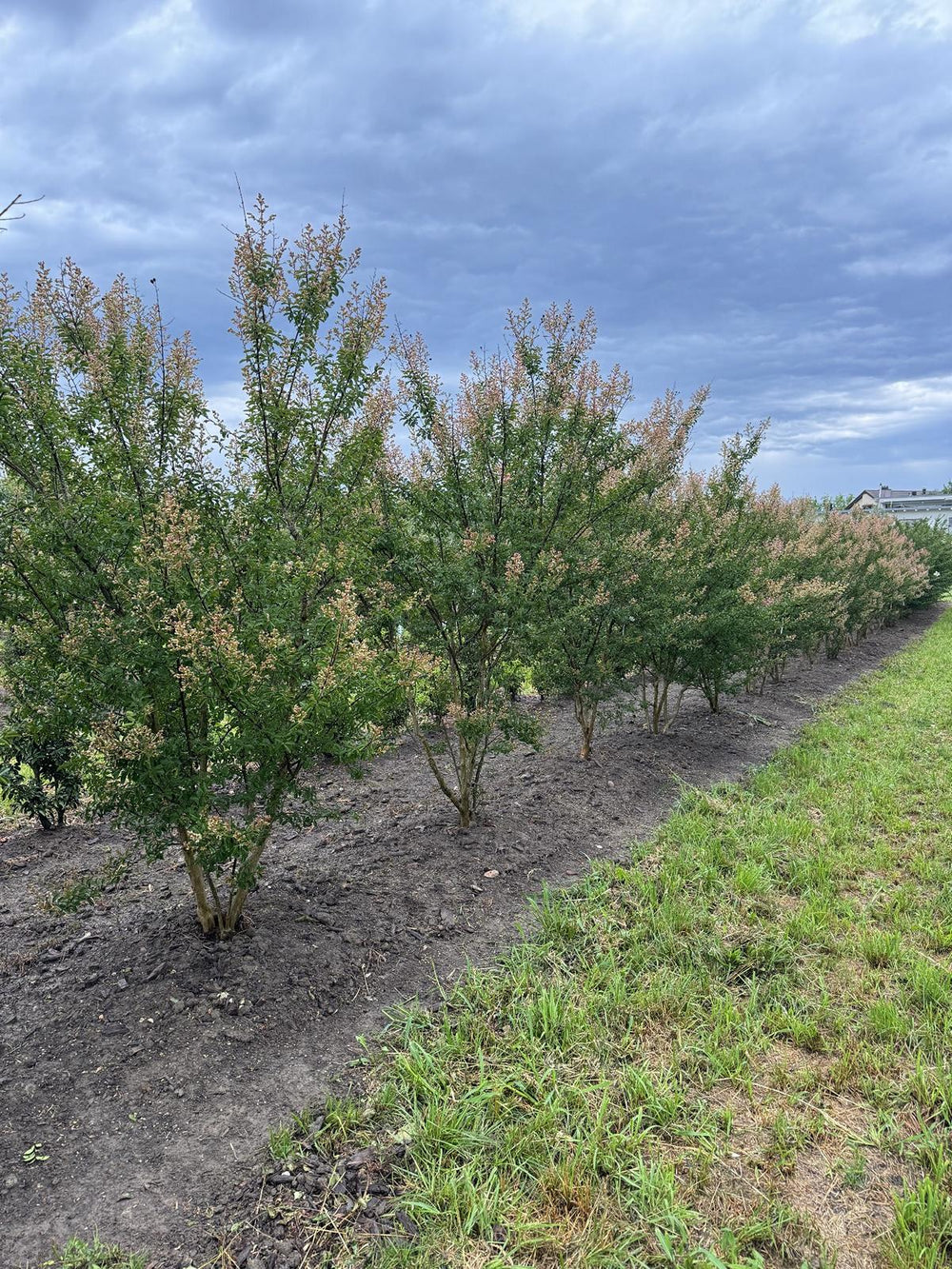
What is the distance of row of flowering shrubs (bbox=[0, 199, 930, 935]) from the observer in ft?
10.3

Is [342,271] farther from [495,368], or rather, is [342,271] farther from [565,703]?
[565,703]

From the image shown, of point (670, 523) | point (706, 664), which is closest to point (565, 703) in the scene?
point (706, 664)

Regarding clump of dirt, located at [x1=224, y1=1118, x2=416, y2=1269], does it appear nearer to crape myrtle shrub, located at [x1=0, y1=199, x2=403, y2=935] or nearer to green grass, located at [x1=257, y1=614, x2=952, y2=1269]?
green grass, located at [x1=257, y1=614, x2=952, y2=1269]

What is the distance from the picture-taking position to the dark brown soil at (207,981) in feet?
8.30

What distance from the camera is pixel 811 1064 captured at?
3100 mm

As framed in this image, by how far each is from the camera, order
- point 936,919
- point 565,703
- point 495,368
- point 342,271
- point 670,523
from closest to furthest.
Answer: point 342,271
point 936,919
point 495,368
point 670,523
point 565,703

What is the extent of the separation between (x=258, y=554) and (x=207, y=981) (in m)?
2.15

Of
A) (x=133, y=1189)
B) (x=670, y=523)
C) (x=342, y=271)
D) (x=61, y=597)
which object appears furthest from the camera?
(x=670, y=523)

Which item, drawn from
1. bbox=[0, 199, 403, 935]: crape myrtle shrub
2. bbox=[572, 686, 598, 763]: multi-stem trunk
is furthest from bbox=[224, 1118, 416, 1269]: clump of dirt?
bbox=[572, 686, 598, 763]: multi-stem trunk

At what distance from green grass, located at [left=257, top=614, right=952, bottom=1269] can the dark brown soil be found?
0.36 m

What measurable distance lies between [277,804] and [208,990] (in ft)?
3.10

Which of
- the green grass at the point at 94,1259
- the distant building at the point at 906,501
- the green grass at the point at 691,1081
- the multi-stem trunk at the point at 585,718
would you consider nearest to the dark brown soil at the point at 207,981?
the green grass at the point at 94,1259

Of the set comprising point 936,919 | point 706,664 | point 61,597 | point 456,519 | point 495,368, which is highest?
point 495,368

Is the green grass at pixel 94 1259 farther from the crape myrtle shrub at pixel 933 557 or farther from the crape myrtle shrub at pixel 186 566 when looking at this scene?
the crape myrtle shrub at pixel 933 557
